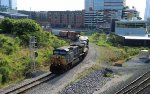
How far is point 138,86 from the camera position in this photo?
23172 millimetres

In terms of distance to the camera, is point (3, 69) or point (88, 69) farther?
point (88, 69)

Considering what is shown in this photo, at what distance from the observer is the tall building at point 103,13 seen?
158 m

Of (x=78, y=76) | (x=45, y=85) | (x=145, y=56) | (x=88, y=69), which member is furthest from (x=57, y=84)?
(x=145, y=56)

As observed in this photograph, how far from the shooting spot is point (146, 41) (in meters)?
61.9

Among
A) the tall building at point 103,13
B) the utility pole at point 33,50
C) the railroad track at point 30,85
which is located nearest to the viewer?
the railroad track at point 30,85

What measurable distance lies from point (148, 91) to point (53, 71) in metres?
11.3

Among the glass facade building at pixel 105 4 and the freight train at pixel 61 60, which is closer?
the freight train at pixel 61 60

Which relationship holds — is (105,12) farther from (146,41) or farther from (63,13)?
(146,41)

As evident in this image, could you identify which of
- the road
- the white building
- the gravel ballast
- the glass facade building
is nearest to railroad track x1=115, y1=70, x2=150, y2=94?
the gravel ballast

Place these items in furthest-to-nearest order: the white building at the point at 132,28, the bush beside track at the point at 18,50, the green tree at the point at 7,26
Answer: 1. the white building at the point at 132,28
2. the green tree at the point at 7,26
3. the bush beside track at the point at 18,50

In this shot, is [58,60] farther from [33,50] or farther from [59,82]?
[59,82]

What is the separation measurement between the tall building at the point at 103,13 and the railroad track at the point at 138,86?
11650 cm

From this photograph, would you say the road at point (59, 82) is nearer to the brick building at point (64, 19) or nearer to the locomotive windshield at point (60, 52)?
the locomotive windshield at point (60, 52)

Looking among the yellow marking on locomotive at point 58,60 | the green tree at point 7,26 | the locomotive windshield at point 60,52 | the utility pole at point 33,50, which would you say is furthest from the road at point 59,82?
the green tree at point 7,26
